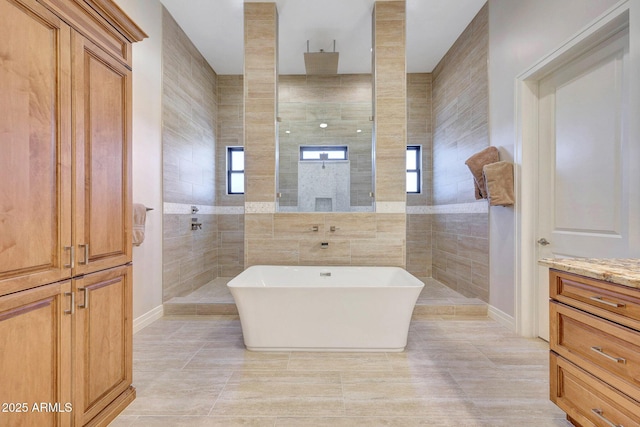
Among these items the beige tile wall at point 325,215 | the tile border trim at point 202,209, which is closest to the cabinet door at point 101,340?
the beige tile wall at point 325,215

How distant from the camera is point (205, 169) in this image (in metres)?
4.19

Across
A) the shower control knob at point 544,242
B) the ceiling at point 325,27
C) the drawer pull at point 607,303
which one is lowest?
the drawer pull at point 607,303

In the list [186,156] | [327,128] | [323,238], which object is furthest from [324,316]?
[186,156]

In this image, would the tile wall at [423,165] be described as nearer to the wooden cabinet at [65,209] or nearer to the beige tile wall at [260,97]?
the beige tile wall at [260,97]

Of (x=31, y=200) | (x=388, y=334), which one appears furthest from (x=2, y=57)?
(x=388, y=334)

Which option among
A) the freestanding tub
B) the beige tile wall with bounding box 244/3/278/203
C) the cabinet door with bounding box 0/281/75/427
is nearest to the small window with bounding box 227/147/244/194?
the beige tile wall with bounding box 244/3/278/203

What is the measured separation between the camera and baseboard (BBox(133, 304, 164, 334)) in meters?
2.66

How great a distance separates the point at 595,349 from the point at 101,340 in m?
2.17

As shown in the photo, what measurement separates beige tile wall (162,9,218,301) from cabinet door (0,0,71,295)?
2006 millimetres

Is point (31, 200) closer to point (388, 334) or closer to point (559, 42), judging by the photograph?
point (388, 334)

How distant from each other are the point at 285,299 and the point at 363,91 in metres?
2.42

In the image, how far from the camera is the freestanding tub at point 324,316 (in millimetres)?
2180

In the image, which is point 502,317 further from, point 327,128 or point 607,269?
point 327,128

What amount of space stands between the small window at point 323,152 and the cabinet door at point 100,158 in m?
1.86
